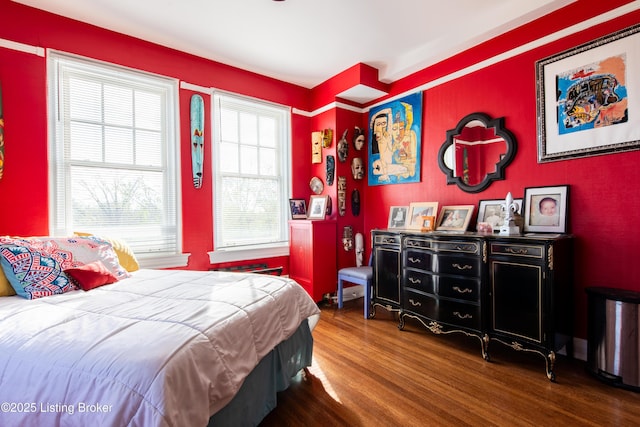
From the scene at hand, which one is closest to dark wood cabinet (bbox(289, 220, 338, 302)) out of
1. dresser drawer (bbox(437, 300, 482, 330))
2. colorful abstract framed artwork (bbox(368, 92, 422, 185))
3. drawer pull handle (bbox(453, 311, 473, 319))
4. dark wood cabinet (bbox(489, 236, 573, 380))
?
colorful abstract framed artwork (bbox(368, 92, 422, 185))

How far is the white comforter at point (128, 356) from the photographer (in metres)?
0.97

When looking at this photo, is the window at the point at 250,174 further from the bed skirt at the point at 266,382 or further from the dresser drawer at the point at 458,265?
the dresser drawer at the point at 458,265

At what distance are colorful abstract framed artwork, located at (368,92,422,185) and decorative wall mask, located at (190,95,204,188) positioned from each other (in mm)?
2204

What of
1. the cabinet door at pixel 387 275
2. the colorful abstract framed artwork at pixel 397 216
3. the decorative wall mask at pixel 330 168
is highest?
the decorative wall mask at pixel 330 168

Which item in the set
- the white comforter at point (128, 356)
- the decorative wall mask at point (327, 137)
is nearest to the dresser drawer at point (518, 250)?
the white comforter at point (128, 356)

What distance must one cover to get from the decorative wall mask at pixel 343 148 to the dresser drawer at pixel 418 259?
166 centimetres

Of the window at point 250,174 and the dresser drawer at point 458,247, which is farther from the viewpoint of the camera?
the window at point 250,174

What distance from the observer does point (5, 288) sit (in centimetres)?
191

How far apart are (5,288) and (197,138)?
2.08 metres

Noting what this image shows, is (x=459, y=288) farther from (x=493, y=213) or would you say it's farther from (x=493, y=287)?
(x=493, y=213)

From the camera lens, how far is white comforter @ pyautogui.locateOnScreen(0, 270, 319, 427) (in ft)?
3.18

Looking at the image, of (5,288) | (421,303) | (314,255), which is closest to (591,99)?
(421,303)

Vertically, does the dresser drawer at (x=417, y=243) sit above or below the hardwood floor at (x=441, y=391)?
above

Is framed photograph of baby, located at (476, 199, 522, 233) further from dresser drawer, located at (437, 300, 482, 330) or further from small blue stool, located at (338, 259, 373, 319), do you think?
small blue stool, located at (338, 259, 373, 319)
